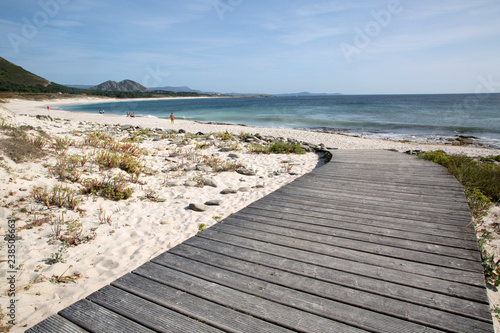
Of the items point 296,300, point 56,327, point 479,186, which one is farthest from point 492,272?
point 56,327

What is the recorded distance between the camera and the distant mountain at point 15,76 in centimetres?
8245

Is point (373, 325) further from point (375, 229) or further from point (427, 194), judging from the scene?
point (427, 194)

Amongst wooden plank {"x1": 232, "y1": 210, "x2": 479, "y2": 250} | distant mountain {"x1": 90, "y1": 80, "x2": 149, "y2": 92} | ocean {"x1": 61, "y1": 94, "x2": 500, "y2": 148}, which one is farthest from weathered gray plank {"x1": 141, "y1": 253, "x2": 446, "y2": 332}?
distant mountain {"x1": 90, "y1": 80, "x2": 149, "y2": 92}

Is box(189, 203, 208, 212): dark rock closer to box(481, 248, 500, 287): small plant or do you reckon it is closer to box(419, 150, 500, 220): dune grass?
box(481, 248, 500, 287): small plant

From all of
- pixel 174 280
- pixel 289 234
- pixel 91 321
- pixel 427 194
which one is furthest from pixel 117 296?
pixel 427 194

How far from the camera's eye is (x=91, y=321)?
→ 6.38 feet

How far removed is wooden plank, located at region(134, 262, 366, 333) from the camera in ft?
6.17

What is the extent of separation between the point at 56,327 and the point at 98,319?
10.9 inches

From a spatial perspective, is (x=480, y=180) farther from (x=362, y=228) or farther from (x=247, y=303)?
(x=247, y=303)

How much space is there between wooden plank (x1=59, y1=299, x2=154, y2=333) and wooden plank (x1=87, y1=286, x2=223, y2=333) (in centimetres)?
4

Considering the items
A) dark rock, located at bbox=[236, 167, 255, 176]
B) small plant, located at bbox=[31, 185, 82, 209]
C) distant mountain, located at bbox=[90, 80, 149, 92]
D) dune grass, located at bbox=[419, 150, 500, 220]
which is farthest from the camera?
distant mountain, located at bbox=[90, 80, 149, 92]

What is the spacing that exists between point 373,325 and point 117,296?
2.05 metres

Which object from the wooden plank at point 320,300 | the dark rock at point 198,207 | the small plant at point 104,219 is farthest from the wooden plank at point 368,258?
the small plant at point 104,219

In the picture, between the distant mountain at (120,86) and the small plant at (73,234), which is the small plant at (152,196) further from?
the distant mountain at (120,86)
